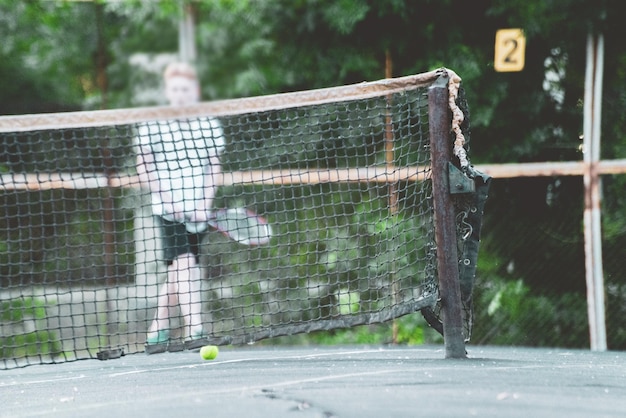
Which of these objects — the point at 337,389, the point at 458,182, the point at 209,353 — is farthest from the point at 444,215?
the point at 209,353

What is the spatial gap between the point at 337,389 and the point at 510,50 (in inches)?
130

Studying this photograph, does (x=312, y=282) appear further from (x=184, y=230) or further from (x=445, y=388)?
(x=445, y=388)

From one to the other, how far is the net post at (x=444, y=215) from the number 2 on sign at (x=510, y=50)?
89.9 inches

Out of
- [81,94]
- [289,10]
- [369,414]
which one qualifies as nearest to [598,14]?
[289,10]

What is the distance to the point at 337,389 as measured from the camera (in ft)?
7.27

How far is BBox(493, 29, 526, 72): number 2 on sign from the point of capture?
15.7 feet

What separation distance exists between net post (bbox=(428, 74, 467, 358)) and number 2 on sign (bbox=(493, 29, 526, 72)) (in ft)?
7.49

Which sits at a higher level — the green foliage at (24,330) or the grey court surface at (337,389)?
the grey court surface at (337,389)

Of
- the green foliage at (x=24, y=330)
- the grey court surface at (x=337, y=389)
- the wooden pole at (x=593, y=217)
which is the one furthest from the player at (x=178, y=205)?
the wooden pole at (x=593, y=217)

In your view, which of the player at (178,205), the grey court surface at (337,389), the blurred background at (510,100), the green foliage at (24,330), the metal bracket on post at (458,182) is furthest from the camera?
the green foliage at (24,330)

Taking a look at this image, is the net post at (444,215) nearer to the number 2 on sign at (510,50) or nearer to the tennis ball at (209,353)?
the tennis ball at (209,353)

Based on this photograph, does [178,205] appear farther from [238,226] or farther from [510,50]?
[510,50]

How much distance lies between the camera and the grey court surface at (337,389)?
1.99 meters

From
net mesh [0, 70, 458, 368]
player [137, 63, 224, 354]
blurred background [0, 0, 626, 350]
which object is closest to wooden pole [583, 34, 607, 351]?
blurred background [0, 0, 626, 350]
